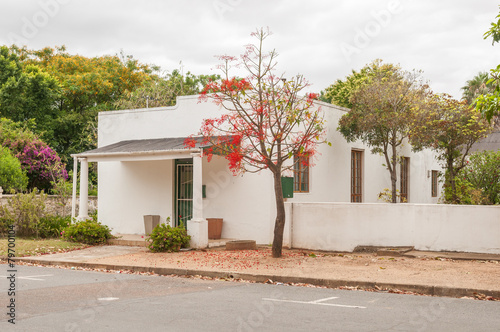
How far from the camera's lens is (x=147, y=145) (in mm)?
17625

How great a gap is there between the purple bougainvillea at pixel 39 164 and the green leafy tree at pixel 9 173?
2148 millimetres

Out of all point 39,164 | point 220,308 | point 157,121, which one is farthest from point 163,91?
point 220,308

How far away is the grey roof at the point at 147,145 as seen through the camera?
1629 cm

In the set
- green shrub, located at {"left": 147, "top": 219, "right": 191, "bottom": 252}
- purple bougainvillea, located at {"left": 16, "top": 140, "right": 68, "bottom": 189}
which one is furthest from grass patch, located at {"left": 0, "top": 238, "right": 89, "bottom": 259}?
purple bougainvillea, located at {"left": 16, "top": 140, "right": 68, "bottom": 189}

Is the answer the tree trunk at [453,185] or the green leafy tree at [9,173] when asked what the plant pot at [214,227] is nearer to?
the tree trunk at [453,185]

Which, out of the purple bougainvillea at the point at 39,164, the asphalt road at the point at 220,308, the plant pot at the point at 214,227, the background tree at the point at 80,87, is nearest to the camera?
the asphalt road at the point at 220,308

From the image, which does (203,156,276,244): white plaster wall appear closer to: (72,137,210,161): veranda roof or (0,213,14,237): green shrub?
(72,137,210,161): veranda roof

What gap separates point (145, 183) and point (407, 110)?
8.50 metres

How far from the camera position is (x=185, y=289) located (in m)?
10.3

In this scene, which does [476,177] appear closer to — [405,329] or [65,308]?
[405,329]

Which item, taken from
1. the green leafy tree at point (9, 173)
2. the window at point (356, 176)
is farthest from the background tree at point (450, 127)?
the green leafy tree at point (9, 173)

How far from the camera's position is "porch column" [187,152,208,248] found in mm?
15584

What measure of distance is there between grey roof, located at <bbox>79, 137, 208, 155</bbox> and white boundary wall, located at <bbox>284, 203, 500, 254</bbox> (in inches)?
133

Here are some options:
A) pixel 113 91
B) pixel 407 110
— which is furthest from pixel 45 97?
pixel 407 110
